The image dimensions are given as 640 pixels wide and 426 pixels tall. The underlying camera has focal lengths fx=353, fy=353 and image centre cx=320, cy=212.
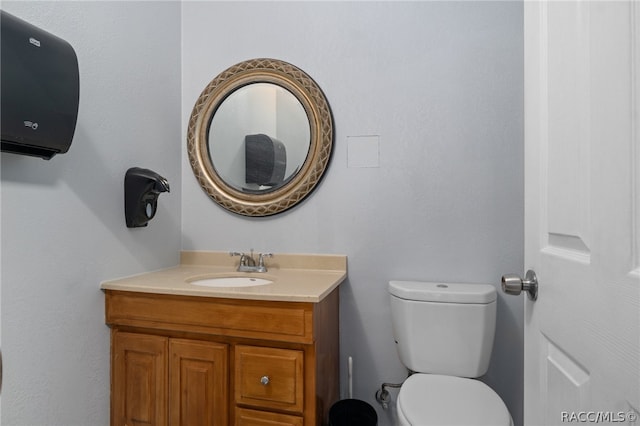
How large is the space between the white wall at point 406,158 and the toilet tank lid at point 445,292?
3.9 inches

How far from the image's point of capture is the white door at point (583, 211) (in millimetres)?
485

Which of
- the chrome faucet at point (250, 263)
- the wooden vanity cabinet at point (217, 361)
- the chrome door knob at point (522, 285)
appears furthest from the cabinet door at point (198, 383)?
the chrome door knob at point (522, 285)

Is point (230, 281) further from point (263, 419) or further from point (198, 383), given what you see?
point (263, 419)

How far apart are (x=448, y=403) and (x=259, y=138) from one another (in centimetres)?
137

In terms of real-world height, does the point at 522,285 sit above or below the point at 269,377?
above

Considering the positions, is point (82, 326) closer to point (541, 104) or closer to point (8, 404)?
point (8, 404)

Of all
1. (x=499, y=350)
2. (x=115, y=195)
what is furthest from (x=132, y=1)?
(x=499, y=350)

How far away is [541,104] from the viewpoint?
75 centimetres

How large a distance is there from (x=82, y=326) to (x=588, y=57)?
1626 millimetres

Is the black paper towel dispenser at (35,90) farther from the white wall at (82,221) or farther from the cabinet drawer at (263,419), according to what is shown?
the cabinet drawer at (263,419)

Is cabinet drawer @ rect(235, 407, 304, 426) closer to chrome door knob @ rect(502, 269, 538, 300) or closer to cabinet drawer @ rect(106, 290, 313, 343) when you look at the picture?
cabinet drawer @ rect(106, 290, 313, 343)

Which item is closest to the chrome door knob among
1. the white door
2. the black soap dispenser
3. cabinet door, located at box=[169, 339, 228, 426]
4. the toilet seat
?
the white door

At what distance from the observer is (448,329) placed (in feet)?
4.55

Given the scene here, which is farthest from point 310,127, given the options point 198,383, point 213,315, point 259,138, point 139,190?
point 198,383
